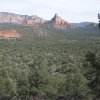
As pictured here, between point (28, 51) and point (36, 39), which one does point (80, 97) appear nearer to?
point (28, 51)

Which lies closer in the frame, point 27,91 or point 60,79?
point 27,91

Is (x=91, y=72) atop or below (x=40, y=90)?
atop

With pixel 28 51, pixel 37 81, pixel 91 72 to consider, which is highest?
pixel 91 72

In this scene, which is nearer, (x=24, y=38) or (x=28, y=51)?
(x=28, y=51)

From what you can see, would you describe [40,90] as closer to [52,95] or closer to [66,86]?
[52,95]

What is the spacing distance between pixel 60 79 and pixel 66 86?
200 inches

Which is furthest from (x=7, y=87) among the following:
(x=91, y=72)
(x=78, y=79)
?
(x=91, y=72)

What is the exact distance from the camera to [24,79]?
1640 inches

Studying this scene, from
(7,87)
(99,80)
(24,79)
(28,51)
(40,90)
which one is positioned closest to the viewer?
(99,80)

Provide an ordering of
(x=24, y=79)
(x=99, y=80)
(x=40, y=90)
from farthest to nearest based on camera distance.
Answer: (x=24, y=79) < (x=40, y=90) < (x=99, y=80)

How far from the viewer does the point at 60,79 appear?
51250mm

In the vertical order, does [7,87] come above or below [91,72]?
below

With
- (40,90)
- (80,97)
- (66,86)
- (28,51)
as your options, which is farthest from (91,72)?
(28,51)

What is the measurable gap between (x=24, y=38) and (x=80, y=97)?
168 m
